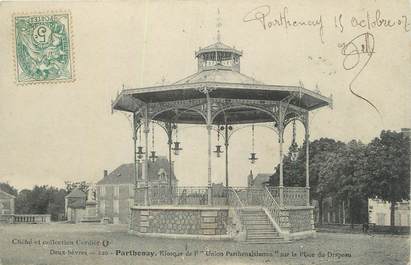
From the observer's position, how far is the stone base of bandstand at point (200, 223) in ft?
70.7

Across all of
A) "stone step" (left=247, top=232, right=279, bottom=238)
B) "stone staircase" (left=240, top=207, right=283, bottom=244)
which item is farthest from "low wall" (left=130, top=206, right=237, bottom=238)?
"stone step" (left=247, top=232, right=279, bottom=238)

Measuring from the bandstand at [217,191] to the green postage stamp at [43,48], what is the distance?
291cm

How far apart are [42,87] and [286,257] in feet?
39.1

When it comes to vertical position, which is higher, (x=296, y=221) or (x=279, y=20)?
(x=279, y=20)

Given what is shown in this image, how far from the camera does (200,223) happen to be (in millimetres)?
21828

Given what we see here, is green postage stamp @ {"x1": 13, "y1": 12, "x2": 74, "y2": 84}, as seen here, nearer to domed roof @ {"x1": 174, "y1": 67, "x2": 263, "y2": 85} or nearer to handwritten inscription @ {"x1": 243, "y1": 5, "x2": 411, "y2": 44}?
domed roof @ {"x1": 174, "y1": 67, "x2": 263, "y2": 85}

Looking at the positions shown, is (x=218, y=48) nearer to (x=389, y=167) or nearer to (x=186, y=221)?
(x=186, y=221)

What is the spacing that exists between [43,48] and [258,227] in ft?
33.4

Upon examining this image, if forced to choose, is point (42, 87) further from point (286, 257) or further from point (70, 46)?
point (286, 257)

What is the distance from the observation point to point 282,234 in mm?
21250

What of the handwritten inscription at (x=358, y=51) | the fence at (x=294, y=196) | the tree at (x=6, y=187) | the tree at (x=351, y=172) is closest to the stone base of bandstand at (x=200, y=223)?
the fence at (x=294, y=196)

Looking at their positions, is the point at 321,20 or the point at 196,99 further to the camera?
the point at 196,99

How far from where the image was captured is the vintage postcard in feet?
64.8

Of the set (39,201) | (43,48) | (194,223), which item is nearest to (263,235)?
(194,223)
